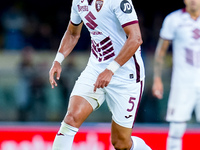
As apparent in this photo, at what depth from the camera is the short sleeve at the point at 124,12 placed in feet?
15.6

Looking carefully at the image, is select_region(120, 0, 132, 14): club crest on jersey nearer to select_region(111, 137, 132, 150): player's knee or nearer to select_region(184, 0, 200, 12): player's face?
select_region(111, 137, 132, 150): player's knee

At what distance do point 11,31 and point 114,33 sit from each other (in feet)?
19.3

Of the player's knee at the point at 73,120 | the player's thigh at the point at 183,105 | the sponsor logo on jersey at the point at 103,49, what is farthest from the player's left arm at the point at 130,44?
the player's thigh at the point at 183,105

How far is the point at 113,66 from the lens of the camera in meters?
4.71

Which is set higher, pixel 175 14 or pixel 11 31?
pixel 175 14

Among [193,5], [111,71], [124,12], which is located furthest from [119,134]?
[193,5]

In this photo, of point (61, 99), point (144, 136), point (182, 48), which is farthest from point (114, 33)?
point (61, 99)

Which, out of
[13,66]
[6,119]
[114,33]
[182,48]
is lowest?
[6,119]

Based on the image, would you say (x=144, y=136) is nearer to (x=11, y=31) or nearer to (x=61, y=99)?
(x=61, y=99)

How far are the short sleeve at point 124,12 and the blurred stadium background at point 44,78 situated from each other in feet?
9.24

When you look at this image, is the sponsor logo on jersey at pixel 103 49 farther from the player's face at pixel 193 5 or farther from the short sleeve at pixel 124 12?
the player's face at pixel 193 5

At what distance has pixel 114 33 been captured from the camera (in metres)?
4.97

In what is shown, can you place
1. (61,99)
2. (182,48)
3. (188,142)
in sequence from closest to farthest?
(182,48)
(188,142)
(61,99)

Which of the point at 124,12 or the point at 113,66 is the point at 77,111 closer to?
the point at 113,66
